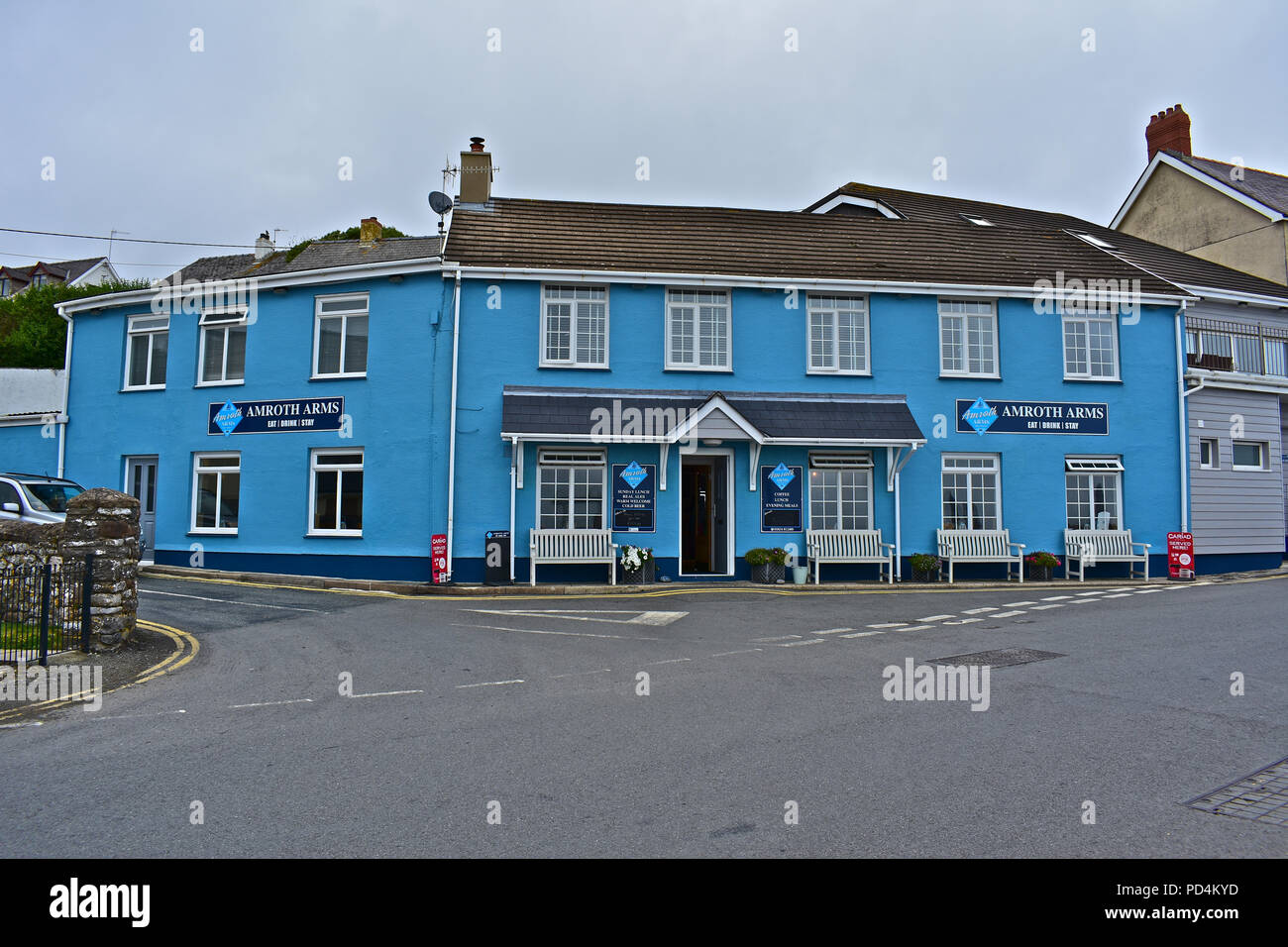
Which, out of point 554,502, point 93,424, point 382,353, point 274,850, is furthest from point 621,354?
point 274,850

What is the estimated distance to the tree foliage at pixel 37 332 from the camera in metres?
40.2

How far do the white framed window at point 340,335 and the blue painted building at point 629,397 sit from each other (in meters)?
0.05

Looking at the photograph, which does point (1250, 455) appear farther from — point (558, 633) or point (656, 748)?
point (656, 748)

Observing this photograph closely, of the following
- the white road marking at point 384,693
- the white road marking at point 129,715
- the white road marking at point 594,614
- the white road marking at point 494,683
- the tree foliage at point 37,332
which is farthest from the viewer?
the tree foliage at point 37,332

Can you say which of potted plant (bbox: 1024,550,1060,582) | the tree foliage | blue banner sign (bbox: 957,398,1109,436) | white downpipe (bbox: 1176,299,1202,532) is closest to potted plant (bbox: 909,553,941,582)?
potted plant (bbox: 1024,550,1060,582)

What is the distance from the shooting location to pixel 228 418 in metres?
19.7

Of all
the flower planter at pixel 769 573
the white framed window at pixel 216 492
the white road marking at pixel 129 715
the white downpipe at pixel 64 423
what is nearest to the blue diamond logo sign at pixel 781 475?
the flower planter at pixel 769 573

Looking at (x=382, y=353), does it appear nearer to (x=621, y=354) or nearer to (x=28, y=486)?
(x=621, y=354)

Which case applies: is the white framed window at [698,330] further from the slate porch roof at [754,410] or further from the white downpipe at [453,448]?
the white downpipe at [453,448]

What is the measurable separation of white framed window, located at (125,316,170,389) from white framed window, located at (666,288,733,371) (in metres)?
12.2

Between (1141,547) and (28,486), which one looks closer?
(28,486)

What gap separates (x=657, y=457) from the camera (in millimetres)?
18609
